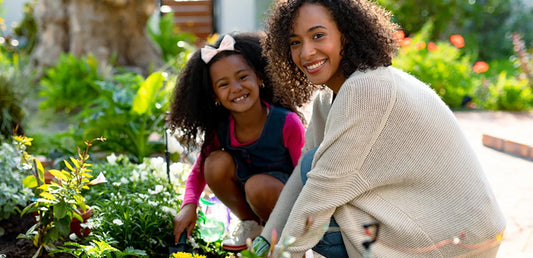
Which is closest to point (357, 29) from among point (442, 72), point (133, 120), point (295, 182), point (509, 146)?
point (295, 182)

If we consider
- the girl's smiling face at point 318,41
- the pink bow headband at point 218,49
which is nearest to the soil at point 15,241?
the pink bow headband at point 218,49

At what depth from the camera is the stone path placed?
3062mm

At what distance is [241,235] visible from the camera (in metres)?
2.78

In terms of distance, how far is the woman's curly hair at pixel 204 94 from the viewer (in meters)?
2.84

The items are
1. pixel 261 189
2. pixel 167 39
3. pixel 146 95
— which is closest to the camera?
pixel 261 189

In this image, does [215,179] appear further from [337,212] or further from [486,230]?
[486,230]

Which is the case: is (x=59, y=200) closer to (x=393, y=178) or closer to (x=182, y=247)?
(x=182, y=247)

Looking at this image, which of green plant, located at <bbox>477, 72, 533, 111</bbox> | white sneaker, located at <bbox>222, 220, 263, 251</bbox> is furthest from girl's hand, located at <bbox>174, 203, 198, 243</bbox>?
green plant, located at <bbox>477, 72, 533, 111</bbox>

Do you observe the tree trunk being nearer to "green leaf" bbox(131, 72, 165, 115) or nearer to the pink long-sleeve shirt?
"green leaf" bbox(131, 72, 165, 115)

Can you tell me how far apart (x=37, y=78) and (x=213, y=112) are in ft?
19.5

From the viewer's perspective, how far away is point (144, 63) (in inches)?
334

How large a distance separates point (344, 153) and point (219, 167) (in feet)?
3.03

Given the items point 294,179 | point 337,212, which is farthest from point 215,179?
point 337,212

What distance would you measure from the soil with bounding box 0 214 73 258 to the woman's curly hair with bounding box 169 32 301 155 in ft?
2.58
